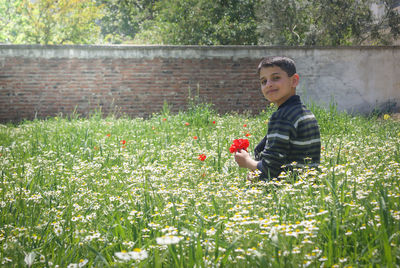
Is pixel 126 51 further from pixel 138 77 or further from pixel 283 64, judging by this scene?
pixel 283 64

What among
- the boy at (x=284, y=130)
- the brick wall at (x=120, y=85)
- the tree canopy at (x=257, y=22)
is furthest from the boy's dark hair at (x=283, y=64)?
the tree canopy at (x=257, y=22)

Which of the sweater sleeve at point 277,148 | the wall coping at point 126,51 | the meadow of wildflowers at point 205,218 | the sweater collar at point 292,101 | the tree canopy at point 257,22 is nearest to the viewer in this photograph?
the meadow of wildflowers at point 205,218

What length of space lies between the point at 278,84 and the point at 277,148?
0.48 meters

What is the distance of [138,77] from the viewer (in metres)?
9.84

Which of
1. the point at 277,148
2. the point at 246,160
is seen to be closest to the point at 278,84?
the point at 277,148

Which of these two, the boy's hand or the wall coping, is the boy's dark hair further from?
the wall coping

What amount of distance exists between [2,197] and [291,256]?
7.09 feet

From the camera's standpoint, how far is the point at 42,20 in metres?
18.8

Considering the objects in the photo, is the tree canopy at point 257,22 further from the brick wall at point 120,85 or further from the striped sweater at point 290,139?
the striped sweater at point 290,139

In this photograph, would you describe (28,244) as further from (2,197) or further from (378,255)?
(378,255)

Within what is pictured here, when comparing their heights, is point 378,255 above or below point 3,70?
below

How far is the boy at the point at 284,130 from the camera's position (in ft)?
8.04

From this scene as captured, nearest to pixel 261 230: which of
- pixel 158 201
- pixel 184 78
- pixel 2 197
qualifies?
pixel 158 201

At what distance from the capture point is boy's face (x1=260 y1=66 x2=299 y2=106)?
257 cm
